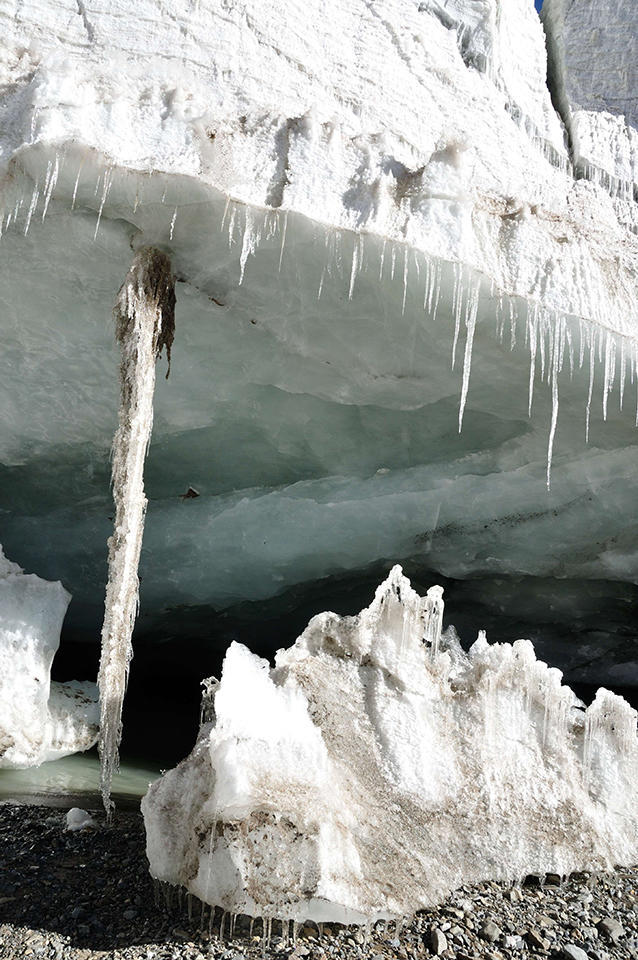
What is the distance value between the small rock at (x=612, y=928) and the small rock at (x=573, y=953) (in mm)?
294

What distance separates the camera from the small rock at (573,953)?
11.8ft

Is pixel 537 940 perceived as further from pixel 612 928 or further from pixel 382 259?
pixel 382 259

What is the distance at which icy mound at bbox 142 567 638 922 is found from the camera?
350 cm

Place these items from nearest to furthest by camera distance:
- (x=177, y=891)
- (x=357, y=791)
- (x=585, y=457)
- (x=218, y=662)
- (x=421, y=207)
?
(x=177, y=891) < (x=357, y=791) < (x=421, y=207) < (x=585, y=457) < (x=218, y=662)

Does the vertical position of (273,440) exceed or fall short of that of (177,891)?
it exceeds it

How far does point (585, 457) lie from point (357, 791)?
3615 millimetres

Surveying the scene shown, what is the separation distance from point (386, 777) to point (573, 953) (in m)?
1.18

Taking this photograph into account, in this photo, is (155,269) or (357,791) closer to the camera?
(357,791)

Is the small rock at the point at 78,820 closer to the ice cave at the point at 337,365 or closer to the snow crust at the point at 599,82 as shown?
the ice cave at the point at 337,365

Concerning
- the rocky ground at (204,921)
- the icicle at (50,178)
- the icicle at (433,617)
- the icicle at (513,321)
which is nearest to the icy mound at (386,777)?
the icicle at (433,617)

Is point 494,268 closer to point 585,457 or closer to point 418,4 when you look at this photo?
point 418,4

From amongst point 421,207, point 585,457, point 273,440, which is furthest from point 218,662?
point 421,207

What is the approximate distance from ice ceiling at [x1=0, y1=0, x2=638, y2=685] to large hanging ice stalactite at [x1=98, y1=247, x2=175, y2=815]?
1.11 ft

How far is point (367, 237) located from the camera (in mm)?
4281
